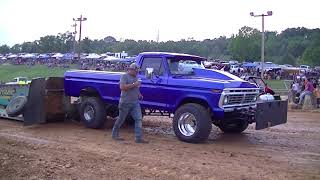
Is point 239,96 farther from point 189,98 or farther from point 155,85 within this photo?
point 155,85

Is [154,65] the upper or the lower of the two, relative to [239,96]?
upper

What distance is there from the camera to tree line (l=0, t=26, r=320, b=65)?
8794 cm

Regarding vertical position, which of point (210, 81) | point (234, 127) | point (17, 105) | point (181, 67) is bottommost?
point (234, 127)

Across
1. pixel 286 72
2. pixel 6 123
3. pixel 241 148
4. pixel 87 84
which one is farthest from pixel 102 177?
pixel 286 72

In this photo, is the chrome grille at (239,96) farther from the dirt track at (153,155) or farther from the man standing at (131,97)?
the man standing at (131,97)

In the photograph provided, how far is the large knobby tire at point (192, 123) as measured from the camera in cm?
953

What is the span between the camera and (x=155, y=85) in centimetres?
1050

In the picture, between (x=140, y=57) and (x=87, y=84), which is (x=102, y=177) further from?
(x=87, y=84)

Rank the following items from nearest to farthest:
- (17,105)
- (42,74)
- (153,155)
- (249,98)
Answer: (153,155) → (249,98) → (17,105) → (42,74)

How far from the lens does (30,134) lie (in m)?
10.7

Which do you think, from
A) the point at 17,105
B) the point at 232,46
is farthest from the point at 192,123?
the point at 232,46

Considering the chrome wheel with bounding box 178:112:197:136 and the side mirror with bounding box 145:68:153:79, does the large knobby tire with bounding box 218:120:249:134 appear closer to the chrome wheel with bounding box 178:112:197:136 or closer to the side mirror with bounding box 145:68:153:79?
the chrome wheel with bounding box 178:112:197:136

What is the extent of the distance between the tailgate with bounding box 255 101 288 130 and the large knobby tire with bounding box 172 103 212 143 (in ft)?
3.36

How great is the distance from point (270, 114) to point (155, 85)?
8.53 ft
